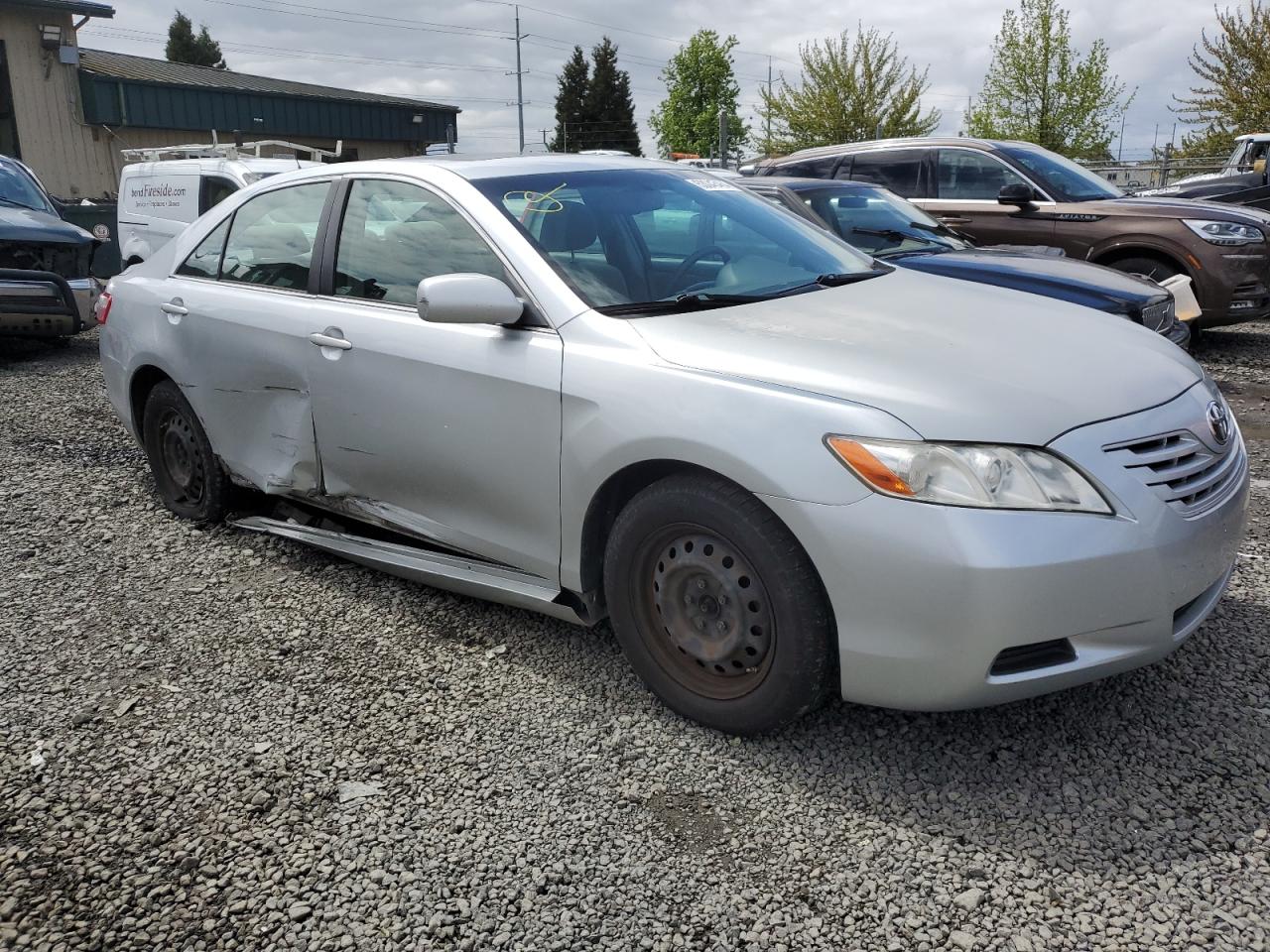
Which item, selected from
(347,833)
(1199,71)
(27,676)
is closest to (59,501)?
(27,676)

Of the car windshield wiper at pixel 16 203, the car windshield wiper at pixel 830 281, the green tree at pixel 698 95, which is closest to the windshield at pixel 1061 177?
the car windshield wiper at pixel 830 281

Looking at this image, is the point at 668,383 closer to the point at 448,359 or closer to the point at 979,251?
the point at 448,359

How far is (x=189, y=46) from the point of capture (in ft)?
Result: 196

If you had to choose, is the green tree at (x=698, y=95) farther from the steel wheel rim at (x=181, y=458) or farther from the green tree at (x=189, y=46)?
the steel wheel rim at (x=181, y=458)

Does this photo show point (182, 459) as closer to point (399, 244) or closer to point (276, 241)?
point (276, 241)

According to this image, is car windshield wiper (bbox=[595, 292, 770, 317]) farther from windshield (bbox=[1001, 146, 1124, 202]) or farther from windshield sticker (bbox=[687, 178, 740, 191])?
windshield (bbox=[1001, 146, 1124, 202])

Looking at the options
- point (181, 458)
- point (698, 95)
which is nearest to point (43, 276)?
point (181, 458)

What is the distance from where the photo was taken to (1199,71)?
1151 inches

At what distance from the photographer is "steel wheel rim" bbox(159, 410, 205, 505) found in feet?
15.3

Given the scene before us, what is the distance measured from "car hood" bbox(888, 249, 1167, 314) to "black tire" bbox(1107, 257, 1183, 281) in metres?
1.69

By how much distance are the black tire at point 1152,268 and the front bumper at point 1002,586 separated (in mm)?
6648

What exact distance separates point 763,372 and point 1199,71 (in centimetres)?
3266

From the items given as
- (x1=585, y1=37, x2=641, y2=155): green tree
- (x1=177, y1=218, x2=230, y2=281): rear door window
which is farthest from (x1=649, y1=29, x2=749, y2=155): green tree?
(x1=177, y1=218, x2=230, y2=281): rear door window

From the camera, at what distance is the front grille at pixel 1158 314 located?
242 inches
